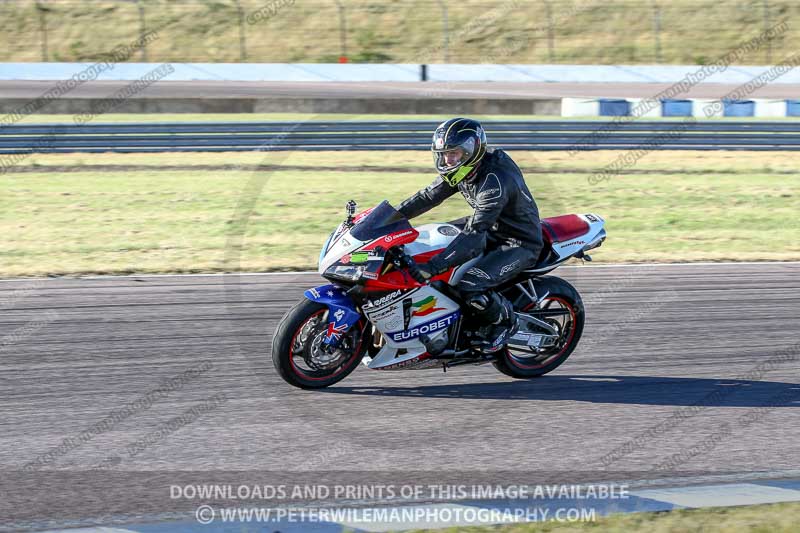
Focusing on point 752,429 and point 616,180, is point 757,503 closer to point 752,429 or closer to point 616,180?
point 752,429

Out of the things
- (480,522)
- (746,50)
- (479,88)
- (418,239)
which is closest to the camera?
(480,522)

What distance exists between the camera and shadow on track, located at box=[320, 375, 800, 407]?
7000mm

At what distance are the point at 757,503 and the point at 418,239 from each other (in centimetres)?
285

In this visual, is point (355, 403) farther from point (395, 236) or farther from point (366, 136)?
point (366, 136)

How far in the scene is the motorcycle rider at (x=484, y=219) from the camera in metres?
6.80

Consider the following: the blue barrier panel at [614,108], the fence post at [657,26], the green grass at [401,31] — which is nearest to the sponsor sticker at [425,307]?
the blue barrier panel at [614,108]

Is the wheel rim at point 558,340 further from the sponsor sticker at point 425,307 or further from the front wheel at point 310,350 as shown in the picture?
the front wheel at point 310,350

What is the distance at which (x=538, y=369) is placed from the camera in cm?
760

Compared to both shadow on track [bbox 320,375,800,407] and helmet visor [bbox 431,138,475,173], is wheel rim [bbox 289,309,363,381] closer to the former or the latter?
shadow on track [bbox 320,375,800,407]

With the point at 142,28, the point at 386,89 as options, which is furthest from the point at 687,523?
the point at 142,28

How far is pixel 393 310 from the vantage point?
6.88m

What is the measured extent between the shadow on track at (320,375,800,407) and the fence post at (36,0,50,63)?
32644 millimetres

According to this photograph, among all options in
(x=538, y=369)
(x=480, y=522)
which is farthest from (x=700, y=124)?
(x=480, y=522)

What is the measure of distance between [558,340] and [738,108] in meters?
19.9
